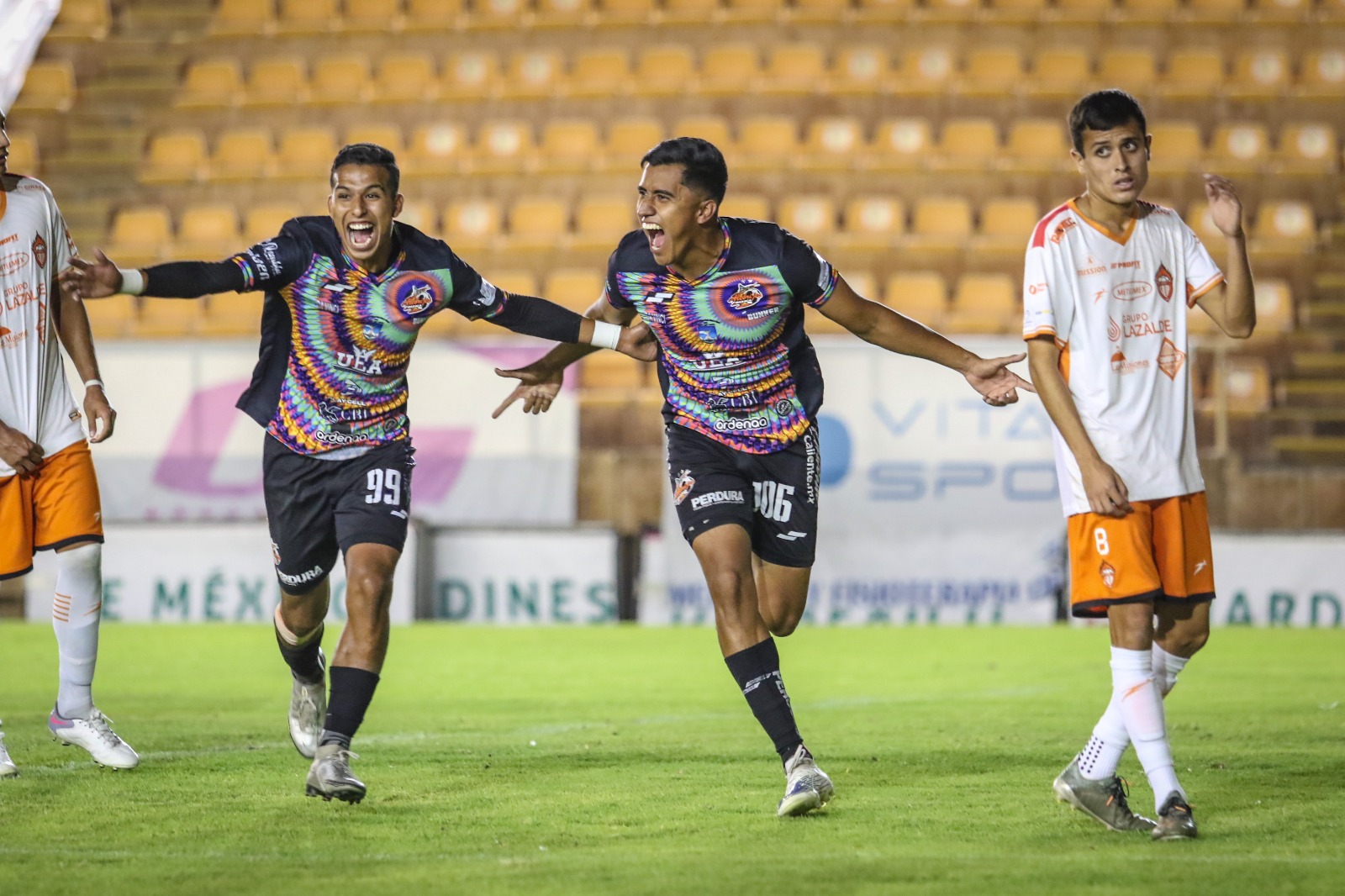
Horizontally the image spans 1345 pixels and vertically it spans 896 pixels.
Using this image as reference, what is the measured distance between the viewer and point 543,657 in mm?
11039

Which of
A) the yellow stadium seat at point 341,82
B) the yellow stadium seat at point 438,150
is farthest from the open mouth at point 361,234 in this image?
the yellow stadium seat at point 341,82

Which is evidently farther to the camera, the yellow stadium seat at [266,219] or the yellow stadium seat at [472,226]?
the yellow stadium seat at [266,219]

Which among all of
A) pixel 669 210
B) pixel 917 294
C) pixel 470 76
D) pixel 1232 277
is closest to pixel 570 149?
pixel 470 76

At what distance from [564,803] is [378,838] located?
771 mm

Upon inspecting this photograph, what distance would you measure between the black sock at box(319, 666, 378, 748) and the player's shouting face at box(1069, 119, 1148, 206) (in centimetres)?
275

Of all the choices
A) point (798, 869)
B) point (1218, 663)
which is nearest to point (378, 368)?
point (798, 869)

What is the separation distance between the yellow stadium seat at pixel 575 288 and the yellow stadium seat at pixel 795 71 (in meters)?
3.94

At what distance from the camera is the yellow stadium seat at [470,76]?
20984 mm

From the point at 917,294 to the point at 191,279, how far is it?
1354 centimetres

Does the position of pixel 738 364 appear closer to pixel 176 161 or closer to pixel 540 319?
pixel 540 319

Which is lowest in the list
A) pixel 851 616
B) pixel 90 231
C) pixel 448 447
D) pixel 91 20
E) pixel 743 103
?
pixel 851 616

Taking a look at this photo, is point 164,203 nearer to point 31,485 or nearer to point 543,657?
point 543,657

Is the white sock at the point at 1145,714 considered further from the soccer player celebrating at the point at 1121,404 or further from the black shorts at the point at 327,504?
the black shorts at the point at 327,504

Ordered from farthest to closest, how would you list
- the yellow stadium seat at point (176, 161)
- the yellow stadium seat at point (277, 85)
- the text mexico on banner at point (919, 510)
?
the yellow stadium seat at point (277, 85) → the yellow stadium seat at point (176, 161) → the text mexico on banner at point (919, 510)
